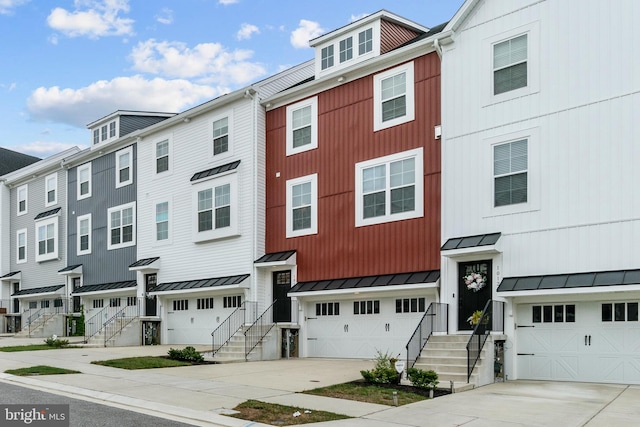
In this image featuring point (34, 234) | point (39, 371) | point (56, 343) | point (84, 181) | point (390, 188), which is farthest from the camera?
point (34, 234)

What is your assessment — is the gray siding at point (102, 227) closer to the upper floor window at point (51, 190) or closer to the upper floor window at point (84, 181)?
the upper floor window at point (84, 181)

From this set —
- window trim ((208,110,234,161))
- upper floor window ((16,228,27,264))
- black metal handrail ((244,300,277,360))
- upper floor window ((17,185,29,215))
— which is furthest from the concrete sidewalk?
upper floor window ((17,185,29,215))

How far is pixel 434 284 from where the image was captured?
19969 millimetres

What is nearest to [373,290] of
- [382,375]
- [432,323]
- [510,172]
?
[432,323]

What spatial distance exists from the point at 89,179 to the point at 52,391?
22.2 m

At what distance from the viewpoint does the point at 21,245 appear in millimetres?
41469

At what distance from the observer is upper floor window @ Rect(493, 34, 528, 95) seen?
18.8 meters

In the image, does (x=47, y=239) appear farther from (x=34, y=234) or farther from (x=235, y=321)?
(x=235, y=321)

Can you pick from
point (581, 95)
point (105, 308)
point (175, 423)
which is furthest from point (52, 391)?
point (105, 308)

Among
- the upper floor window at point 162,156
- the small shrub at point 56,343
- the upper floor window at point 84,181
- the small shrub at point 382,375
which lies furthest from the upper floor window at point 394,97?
the upper floor window at point 84,181

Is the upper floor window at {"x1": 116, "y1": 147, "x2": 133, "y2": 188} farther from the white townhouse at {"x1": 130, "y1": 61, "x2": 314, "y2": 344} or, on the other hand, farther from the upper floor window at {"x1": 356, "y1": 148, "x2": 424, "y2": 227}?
the upper floor window at {"x1": 356, "y1": 148, "x2": 424, "y2": 227}

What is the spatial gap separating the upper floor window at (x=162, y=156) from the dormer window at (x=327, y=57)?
29.3 ft

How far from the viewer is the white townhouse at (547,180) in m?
16.6

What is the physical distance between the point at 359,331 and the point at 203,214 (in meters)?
8.93
